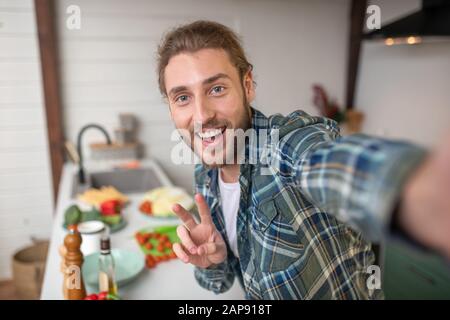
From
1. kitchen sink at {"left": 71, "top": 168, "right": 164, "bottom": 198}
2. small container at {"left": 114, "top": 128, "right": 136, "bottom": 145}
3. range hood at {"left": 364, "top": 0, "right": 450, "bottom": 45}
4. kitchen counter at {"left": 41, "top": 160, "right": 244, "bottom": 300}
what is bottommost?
kitchen sink at {"left": 71, "top": 168, "right": 164, "bottom": 198}

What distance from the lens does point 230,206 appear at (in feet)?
2.30

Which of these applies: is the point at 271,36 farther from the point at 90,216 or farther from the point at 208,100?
the point at 90,216

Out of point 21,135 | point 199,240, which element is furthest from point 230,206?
point 21,135

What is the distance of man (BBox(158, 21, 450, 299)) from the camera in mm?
232

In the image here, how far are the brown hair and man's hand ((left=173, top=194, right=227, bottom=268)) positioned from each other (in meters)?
0.20

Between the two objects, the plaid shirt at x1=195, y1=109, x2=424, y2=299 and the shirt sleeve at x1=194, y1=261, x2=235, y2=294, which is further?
the shirt sleeve at x1=194, y1=261, x2=235, y2=294

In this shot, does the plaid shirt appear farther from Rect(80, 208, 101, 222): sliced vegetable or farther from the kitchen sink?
the kitchen sink

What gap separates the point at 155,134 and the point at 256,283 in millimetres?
480

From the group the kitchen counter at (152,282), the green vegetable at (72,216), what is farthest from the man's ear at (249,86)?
the green vegetable at (72,216)

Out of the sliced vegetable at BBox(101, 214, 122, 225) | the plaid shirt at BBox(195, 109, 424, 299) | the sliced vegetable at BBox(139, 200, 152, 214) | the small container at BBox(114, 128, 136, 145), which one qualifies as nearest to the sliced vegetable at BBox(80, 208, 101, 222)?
the sliced vegetable at BBox(101, 214, 122, 225)

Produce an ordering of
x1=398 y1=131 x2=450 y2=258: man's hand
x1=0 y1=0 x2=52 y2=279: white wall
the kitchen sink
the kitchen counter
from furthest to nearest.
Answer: the kitchen sink → the kitchen counter → x1=0 y1=0 x2=52 y2=279: white wall → x1=398 y1=131 x2=450 y2=258: man's hand

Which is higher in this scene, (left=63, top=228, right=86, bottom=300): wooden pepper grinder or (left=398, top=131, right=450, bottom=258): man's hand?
(left=398, top=131, right=450, bottom=258): man's hand

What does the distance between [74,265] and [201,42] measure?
0.52 meters
